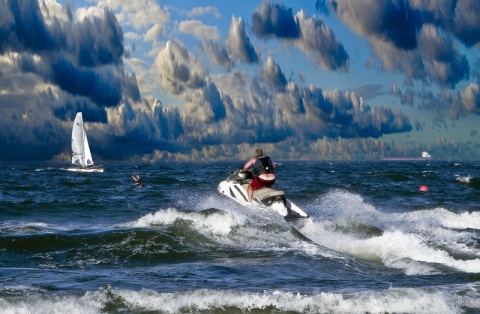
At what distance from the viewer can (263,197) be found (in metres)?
18.8

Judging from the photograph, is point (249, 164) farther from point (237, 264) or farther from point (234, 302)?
point (234, 302)

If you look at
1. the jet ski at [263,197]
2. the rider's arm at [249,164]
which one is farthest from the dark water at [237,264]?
the rider's arm at [249,164]

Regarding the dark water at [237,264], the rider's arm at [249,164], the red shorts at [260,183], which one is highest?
the rider's arm at [249,164]

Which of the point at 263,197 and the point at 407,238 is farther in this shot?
the point at 263,197

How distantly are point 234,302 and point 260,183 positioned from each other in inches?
401

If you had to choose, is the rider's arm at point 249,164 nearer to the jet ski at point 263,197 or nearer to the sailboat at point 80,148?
Answer: the jet ski at point 263,197

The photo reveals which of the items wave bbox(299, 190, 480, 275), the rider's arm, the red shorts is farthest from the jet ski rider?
wave bbox(299, 190, 480, 275)

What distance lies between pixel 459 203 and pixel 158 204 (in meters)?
17.5

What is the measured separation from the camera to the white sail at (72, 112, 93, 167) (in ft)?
276

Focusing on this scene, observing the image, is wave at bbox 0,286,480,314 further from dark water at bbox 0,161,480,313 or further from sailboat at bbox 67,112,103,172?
sailboat at bbox 67,112,103,172

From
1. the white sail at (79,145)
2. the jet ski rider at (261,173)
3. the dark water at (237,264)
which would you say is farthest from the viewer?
the white sail at (79,145)

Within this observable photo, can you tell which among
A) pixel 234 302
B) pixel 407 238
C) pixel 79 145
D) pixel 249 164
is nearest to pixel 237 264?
pixel 234 302

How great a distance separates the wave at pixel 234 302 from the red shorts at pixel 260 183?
962cm

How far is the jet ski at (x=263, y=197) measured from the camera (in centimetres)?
1823
